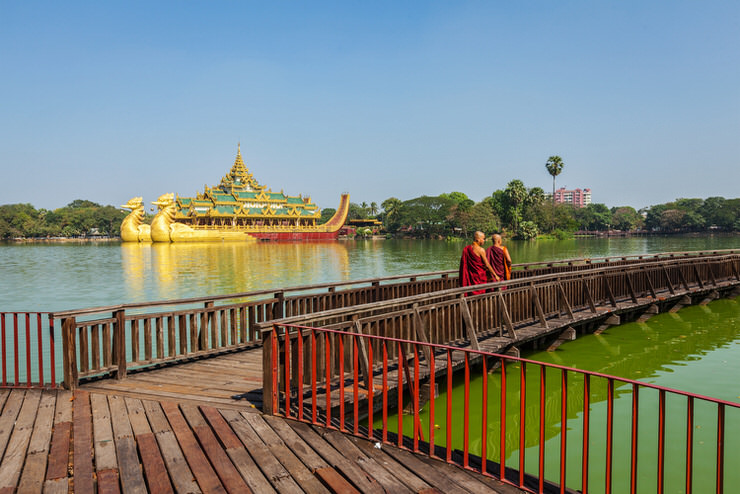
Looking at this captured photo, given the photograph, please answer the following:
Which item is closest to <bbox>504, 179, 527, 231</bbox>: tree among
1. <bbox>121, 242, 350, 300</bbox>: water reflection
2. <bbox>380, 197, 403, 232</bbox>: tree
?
<bbox>380, 197, 403, 232</bbox>: tree

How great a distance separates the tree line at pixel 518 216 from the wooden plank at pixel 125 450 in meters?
81.8

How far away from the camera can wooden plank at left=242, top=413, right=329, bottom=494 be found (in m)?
3.74

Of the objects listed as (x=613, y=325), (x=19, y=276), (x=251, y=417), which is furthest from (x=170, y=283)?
(x=251, y=417)

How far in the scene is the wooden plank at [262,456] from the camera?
3.72m

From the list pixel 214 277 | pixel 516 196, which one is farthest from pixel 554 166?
pixel 214 277

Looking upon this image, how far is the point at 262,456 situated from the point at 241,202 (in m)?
97.5

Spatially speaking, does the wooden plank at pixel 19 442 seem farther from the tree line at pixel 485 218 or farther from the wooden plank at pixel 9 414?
the tree line at pixel 485 218

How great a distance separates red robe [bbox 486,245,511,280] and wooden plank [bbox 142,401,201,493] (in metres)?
7.55

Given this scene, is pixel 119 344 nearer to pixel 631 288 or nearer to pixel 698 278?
pixel 631 288

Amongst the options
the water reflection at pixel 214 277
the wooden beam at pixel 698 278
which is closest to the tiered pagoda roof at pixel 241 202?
the water reflection at pixel 214 277

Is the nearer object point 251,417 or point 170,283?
point 251,417

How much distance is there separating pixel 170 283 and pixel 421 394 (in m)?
23.8

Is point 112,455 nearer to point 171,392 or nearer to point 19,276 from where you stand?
point 171,392

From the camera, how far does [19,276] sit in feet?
102
